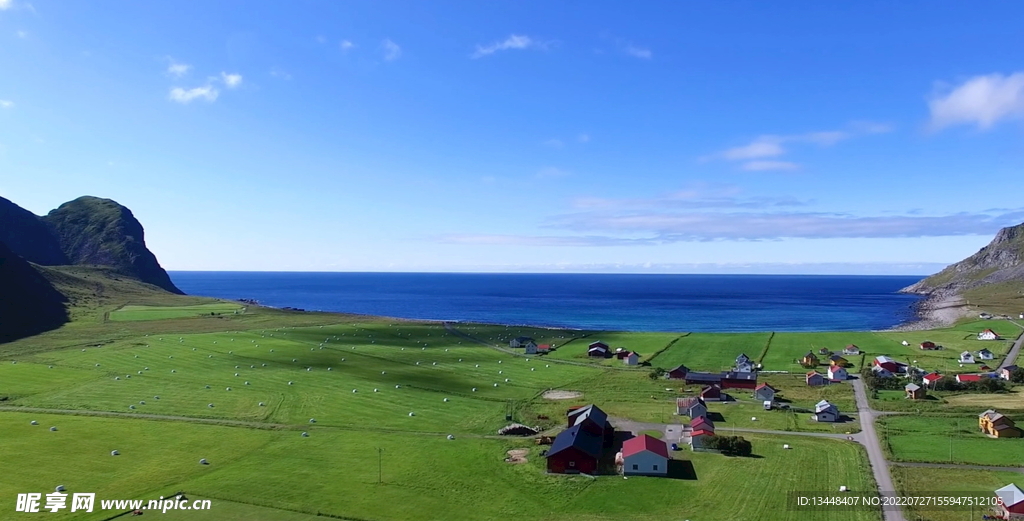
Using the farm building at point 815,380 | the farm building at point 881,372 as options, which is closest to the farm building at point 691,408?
the farm building at point 815,380

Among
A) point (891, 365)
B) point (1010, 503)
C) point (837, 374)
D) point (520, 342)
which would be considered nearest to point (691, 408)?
point (1010, 503)

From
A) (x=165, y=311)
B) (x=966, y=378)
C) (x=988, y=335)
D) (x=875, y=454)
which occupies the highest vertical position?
(x=165, y=311)

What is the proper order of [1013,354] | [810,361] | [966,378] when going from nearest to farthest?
[966,378], [810,361], [1013,354]

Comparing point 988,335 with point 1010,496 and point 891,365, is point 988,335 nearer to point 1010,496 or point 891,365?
point 891,365

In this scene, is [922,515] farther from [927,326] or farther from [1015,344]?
[927,326]

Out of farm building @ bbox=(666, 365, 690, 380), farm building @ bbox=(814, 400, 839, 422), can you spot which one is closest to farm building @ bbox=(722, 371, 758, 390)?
farm building @ bbox=(666, 365, 690, 380)

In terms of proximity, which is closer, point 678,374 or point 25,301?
point 678,374

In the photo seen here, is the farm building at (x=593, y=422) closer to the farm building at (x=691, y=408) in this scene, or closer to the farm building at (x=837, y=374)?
the farm building at (x=691, y=408)
